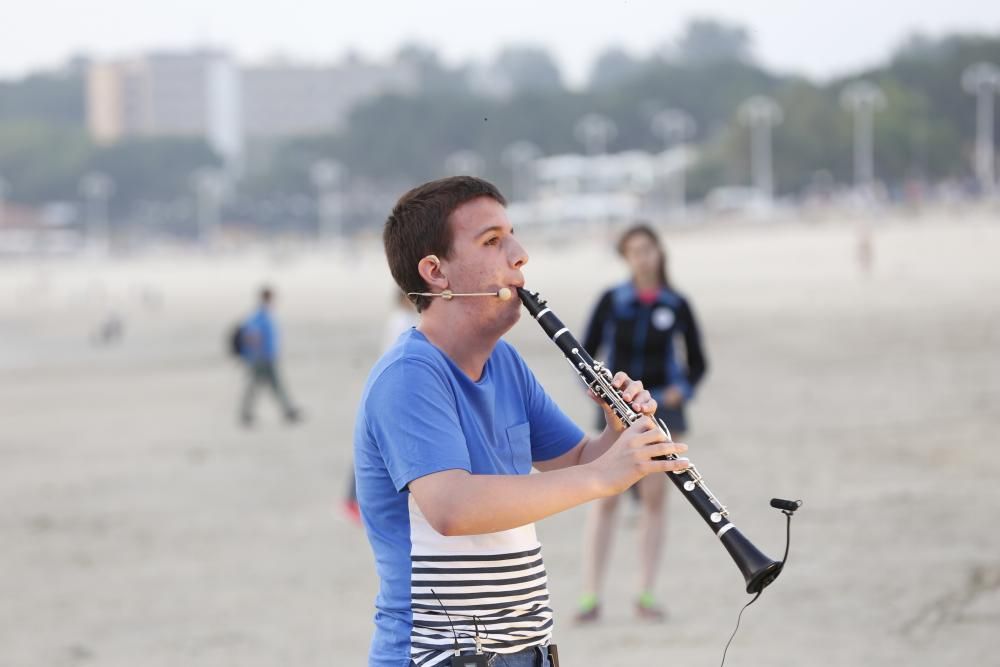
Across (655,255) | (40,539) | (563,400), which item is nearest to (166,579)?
(40,539)

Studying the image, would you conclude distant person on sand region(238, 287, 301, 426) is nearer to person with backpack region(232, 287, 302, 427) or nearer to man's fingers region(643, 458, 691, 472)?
person with backpack region(232, 287, 302, 427)

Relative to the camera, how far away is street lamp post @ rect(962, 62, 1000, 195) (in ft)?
295

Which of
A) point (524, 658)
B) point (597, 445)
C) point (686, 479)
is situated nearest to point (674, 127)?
point (597, 445)

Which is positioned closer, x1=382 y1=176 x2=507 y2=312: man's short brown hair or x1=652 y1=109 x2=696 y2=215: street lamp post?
x1=382 y1=176 x2=507 y2=312: man's short brown hair

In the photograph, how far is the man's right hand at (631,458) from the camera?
2.59m

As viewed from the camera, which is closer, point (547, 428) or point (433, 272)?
point (433, 272)

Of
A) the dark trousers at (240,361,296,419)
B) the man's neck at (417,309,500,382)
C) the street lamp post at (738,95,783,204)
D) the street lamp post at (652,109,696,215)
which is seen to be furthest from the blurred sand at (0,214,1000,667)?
the street lamp post at (652,109,696,215)

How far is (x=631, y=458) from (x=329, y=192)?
143650 millimetres

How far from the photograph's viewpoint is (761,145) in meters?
95.5

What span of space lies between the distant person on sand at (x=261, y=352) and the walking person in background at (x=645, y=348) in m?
8.45

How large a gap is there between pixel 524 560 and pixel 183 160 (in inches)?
6300

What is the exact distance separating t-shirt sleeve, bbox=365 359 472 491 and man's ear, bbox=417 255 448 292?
17 centimetres

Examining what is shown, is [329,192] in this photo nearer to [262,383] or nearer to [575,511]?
[262,383]

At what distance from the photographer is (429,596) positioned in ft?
9.02
